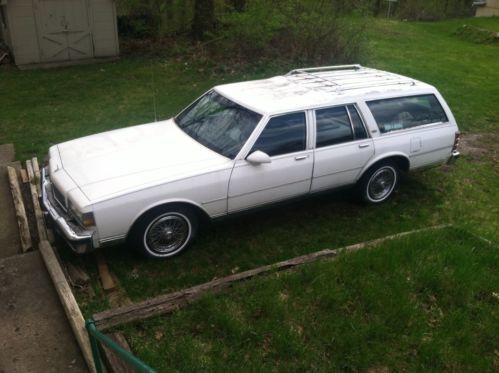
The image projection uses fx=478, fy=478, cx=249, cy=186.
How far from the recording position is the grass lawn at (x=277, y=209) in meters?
4.34

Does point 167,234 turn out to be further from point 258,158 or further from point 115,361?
point 115,361

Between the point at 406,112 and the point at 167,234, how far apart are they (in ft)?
11.8

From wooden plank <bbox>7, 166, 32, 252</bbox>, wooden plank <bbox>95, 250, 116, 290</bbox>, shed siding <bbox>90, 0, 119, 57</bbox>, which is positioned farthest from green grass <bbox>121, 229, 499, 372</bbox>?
shed siding <bbox>90, 0, 119, 57</bbox>

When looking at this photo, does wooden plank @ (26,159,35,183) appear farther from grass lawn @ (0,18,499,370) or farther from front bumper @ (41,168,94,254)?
front bumper @ (41,168,94,254)

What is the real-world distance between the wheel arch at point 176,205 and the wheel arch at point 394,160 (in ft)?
7.31

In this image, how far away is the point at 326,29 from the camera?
12.1 m

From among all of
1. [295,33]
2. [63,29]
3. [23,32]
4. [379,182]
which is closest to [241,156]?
[379,182]

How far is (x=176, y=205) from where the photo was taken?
5012 mm

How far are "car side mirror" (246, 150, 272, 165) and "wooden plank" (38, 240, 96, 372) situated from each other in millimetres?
2239

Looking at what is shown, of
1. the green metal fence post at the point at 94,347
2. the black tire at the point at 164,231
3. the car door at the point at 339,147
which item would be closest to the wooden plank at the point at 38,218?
the black tire at the point at 164,231

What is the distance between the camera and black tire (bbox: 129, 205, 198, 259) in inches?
193

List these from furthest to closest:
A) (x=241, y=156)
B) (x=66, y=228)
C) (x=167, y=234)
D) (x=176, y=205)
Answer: (x=241, y=156), (x=167, y=234), (x=176, y=205), (x=66, y=228)

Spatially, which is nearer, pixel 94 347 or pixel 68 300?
pixel 94 347

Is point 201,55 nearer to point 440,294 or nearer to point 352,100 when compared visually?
point 352,100
